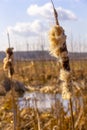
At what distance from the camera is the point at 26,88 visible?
21.5m

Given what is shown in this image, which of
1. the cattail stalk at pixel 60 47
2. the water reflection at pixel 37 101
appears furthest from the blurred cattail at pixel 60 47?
the water reflection at pixel 37 101

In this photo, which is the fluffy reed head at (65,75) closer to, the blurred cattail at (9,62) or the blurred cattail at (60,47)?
the blurred cattail at (60,47)

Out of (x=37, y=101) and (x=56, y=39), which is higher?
(x=56, y=39)

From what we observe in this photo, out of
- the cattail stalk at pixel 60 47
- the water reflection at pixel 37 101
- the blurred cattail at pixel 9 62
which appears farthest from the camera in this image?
the water reflection at pixel 37 101

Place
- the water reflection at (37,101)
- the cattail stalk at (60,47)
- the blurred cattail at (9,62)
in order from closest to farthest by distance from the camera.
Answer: the cattail stalk at (60,47)
the blurred cattail at (9,62)
the water reflection at (37,101)

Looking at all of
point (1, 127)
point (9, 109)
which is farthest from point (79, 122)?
point (9, 109)

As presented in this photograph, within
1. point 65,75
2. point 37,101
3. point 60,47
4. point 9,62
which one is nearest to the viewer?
point 60,47

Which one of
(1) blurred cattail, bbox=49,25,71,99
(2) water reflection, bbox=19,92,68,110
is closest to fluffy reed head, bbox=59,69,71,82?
(1) blurred cattail, bbox=49,25,71,99

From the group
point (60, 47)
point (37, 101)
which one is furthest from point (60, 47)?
point (37, 101)

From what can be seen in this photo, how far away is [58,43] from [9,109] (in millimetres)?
6880

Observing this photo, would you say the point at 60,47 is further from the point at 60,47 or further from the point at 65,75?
the point at 65,75

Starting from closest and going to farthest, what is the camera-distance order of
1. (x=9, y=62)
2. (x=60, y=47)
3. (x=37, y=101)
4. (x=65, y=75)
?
(x=60, y=47)
(x=65, y=75)
(x=9, y=62)
(x=37, y=101)

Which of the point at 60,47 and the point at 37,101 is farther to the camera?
the point at 37,101

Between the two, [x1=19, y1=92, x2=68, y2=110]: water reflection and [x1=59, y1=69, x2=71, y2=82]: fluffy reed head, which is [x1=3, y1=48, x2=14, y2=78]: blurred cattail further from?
[x1=19, y1=92, x2=68, y2=110]: water reflection
